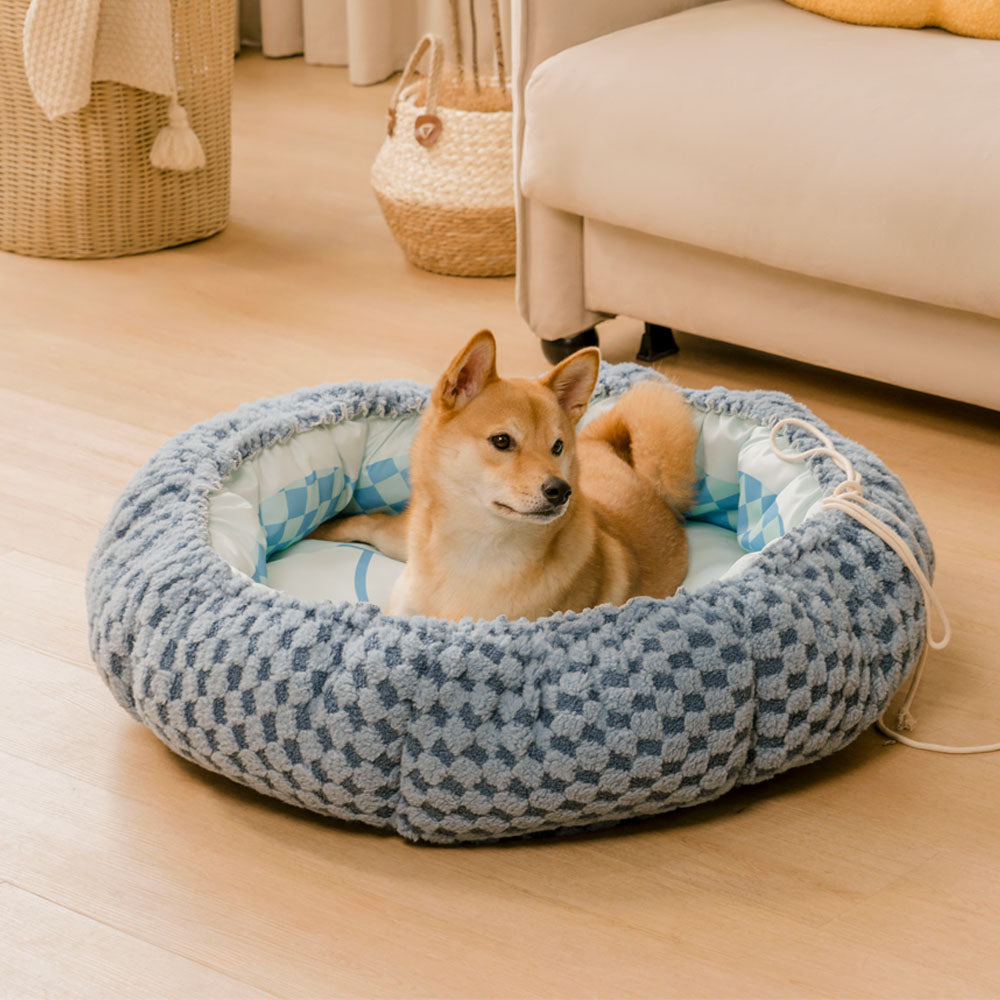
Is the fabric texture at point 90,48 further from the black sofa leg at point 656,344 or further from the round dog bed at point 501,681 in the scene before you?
the round dog bed at point 501,681

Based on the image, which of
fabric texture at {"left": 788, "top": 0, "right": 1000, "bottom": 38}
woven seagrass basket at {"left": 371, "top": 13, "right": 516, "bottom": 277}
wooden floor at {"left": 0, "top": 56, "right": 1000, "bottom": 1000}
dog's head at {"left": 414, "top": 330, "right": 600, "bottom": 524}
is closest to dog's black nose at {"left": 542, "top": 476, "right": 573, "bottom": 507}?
dog's head at {"left": 414, "top": 330, "right": 600, "bottom": 524}

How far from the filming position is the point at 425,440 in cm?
150

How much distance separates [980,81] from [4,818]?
168cm

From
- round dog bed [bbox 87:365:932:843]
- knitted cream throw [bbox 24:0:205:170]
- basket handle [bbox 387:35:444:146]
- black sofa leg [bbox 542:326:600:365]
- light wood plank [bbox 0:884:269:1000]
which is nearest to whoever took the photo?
light wood plank [bbox 0:884:269:1000]

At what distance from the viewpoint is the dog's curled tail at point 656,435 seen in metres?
1.91

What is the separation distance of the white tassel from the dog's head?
1.63m

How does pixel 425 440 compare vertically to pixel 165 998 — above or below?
above

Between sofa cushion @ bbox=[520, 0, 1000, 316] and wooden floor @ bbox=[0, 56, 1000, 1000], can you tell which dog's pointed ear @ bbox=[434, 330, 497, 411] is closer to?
wooden floor @ bbox=[0, 56, 1000, 1000]

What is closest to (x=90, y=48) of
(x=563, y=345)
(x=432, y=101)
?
(x=432, y=101)

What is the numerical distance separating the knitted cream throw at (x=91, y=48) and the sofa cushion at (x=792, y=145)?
0.88 m

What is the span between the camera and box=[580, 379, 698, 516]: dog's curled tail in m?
1.91

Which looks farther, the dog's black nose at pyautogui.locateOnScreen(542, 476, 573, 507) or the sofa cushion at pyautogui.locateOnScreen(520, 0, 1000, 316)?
the sofa cushion at pyautogui.locateOnScreen(520, 0, 1000, 316)

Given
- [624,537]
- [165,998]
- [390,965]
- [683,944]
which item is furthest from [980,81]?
[165,998]

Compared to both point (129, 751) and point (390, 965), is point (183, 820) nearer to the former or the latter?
point (129, 751)
